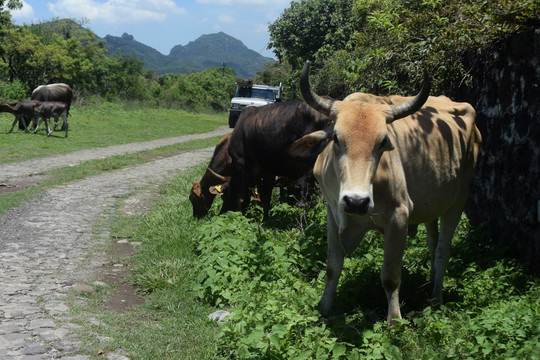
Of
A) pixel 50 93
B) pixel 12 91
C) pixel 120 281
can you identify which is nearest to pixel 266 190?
pixel 120 281

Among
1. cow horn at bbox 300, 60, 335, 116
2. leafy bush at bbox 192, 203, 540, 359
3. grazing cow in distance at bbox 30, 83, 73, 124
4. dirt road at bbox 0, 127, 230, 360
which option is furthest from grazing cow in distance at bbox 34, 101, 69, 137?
cow horn at bbox 300, 60, 335, 116

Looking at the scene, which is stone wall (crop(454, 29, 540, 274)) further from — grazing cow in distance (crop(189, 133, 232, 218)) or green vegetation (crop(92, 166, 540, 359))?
grazing cow in distance (crop(189, 133, 232, 218))

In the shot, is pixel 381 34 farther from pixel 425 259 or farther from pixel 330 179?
pixel 330 179

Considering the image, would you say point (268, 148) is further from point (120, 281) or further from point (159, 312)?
point (159, 312)

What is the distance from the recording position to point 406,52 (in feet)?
23.2

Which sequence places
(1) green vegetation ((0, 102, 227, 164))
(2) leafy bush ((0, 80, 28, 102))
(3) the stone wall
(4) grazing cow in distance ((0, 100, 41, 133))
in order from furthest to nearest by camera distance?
1. (2) leafy bush ((0, 80, 28, 102))
2. (4) grazing cow in distance ((0, 100, 41, 133))
3. (1) green vegetation ((0, 102, 227, 164))
4. (3) the stone wall

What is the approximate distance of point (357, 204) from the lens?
11.9 feet

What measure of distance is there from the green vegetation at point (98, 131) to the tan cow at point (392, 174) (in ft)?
42.2

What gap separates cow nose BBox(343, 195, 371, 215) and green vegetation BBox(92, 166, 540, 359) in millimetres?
944

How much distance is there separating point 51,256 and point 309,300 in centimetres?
371

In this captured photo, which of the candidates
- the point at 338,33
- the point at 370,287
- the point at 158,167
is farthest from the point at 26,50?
the point at 370,287

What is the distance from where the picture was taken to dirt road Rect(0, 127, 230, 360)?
451 centimetres

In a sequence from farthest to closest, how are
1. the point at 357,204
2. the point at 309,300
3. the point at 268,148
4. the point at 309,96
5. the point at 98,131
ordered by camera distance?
1. the point at 98,131
2. the point at 268,148
3. the point at 309,300
4. the point at 309,96
5. the point at 357,204

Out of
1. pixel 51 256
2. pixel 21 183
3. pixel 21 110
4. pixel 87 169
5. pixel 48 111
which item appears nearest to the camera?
pixel 51 256
